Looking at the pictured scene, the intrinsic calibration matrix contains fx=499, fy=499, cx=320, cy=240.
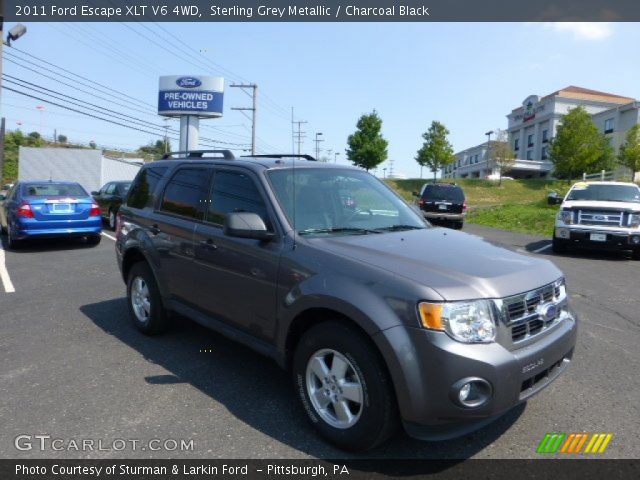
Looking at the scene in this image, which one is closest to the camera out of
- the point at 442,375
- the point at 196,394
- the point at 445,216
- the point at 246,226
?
the point at 442,375

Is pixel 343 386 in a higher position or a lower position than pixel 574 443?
higher

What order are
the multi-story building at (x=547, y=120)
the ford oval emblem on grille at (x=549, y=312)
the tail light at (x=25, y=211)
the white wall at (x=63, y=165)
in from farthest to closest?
the multi-story building at (x=547, y=120) < the white wall at (x=63, y=165) < the tail light at (x=25, y=211) < the ford oval emblem on grille at (x=549, y=312)

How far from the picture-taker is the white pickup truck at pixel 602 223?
11141 mm

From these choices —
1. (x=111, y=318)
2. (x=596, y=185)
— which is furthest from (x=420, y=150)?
(x=111, y=318)

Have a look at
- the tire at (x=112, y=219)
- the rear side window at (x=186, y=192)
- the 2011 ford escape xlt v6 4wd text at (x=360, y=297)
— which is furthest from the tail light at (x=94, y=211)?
the 2011 ford escape xlt v6 4wd text at (x=360, y=297)

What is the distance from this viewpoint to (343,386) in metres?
3.00

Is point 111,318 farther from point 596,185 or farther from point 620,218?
point 596,185

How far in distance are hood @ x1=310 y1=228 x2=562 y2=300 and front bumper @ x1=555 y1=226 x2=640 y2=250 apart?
29.3 ft

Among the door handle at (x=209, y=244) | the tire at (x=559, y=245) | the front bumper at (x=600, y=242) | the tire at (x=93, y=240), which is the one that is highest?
the door handle at (x=209, y=244)

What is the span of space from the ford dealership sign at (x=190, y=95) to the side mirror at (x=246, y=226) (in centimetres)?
3985

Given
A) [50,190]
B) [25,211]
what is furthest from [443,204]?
[25,211]

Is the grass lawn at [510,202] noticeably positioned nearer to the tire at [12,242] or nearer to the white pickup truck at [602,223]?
the white pickup truck at [602,223]

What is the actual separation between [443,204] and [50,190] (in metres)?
13.0

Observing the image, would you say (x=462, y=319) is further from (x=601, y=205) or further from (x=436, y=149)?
(x=436, y=149)
